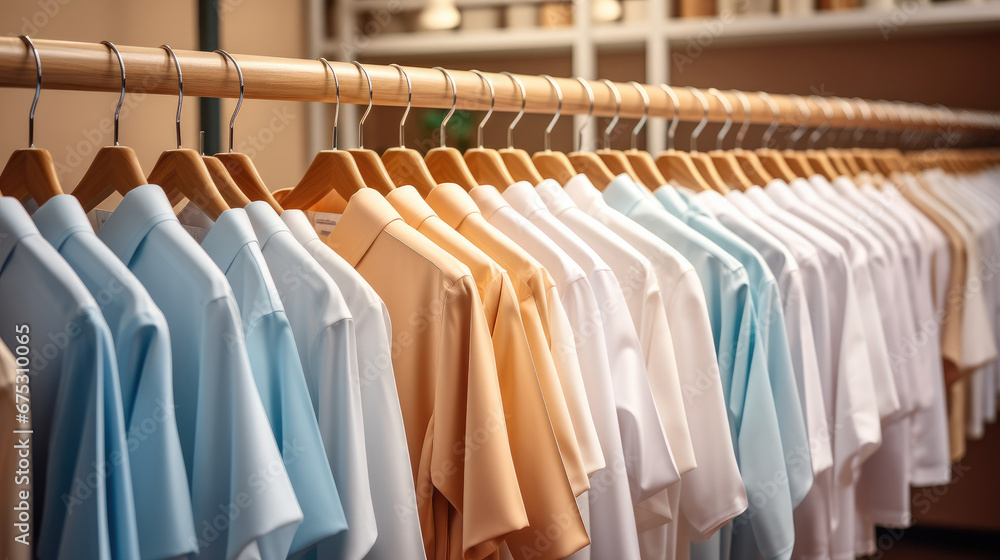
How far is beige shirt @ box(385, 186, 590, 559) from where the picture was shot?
942 mm

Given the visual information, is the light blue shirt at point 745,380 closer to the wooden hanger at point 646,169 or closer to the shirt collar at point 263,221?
the wooden hanger at point 646,169

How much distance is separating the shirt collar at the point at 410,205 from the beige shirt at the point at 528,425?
0.19ft

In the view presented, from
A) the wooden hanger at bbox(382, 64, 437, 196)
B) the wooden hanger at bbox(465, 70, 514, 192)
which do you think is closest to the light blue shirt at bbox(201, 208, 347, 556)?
the wooden hanger at bbox(382, 64, 437, 196)

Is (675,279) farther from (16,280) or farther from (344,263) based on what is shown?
(16,280)

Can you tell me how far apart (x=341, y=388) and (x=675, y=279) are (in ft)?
1.75

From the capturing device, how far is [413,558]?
87 centimetres

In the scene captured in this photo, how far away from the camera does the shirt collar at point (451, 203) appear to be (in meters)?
1.07

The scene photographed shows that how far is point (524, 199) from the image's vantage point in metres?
1.16

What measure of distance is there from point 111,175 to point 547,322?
0.50 m

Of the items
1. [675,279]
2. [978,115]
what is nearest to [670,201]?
[675,279]

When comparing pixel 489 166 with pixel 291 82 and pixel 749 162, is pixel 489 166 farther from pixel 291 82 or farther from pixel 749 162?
pixel 749 162

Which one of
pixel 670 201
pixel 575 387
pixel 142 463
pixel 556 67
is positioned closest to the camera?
pixel 142 463

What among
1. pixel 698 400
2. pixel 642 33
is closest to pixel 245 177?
pixel 698 400

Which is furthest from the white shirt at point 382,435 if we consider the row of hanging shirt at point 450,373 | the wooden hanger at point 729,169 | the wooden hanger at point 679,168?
the wooden hanger at point 729,169
